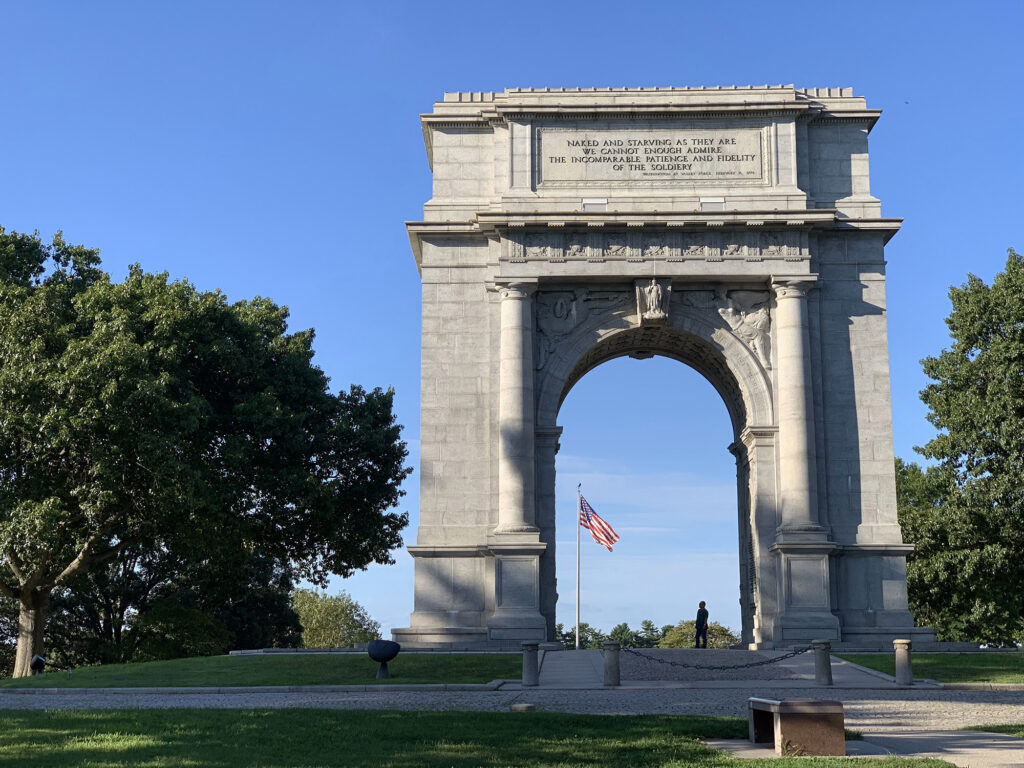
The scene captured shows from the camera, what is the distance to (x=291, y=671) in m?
32.2

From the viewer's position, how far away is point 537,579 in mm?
42125

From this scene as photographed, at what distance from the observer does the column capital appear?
44.0 m

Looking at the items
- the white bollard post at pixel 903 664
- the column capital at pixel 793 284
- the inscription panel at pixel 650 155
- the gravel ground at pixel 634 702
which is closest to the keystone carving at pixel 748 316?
the column capital at pixel 793 284

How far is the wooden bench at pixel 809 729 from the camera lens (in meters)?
17.1

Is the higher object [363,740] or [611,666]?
[611,666]

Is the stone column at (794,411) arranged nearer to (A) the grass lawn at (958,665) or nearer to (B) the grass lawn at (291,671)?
(A) the grass lawn at (958,665)

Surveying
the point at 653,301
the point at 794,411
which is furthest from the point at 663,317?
the point at 794,411

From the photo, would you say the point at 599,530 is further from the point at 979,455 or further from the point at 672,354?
the point at 979,455

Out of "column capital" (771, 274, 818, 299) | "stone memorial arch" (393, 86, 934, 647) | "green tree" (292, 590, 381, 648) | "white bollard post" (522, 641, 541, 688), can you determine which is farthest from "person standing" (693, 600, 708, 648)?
"green tree" (292, 590, 381, 648)

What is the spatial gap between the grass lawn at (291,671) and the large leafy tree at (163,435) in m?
6.98

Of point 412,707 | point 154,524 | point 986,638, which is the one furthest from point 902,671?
point 986,638

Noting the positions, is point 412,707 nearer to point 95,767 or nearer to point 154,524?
point 95,767

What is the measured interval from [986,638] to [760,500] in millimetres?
22960

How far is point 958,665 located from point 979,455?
63.6ft
